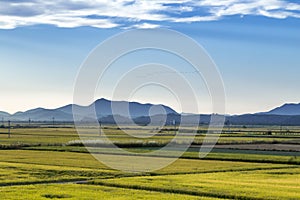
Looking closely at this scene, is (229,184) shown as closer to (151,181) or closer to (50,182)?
(151,181)

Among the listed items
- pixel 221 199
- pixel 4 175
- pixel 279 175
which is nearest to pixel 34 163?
pixel 4 175

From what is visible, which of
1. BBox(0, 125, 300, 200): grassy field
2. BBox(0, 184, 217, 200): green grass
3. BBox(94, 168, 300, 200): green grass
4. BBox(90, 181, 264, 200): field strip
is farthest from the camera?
BBox(94, 168, 300, 200): green grass

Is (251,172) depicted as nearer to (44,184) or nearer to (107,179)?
(107,179)

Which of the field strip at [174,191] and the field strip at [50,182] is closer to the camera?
the field strip at [174,191]

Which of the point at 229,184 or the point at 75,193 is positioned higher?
the point at 75,193

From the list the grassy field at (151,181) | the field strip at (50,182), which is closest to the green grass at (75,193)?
the grassy field at (151,181)

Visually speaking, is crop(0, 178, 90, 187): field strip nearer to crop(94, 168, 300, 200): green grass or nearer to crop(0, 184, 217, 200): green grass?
crop(94, 168, 300, 200): green grass

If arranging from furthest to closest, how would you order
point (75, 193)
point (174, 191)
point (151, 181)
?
point (151, 181) < point (174, 191) < point (75, 193)

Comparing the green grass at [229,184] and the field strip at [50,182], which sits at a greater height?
the field strip at [50,182]

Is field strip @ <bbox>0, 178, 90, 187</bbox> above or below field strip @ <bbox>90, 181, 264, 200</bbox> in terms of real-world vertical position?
above

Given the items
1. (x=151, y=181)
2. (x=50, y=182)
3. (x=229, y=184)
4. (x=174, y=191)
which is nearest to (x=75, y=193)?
(x=174, y=191)

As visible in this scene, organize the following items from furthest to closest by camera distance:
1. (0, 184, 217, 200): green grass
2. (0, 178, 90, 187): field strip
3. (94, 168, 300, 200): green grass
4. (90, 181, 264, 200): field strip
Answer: (0, 178, 90, 187): field strip, (94, 168, 300, 200): green grass, (90, 181, 264, 200): field strip, (0, 184, 217, 200): green grass

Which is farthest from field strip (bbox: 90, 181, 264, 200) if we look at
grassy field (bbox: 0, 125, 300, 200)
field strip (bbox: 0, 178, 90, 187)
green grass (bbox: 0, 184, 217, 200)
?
field strip (bbox: 0, 178, 90, 187)

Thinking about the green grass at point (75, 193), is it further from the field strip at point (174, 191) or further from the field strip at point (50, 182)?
the field strip at point (50, 182)
